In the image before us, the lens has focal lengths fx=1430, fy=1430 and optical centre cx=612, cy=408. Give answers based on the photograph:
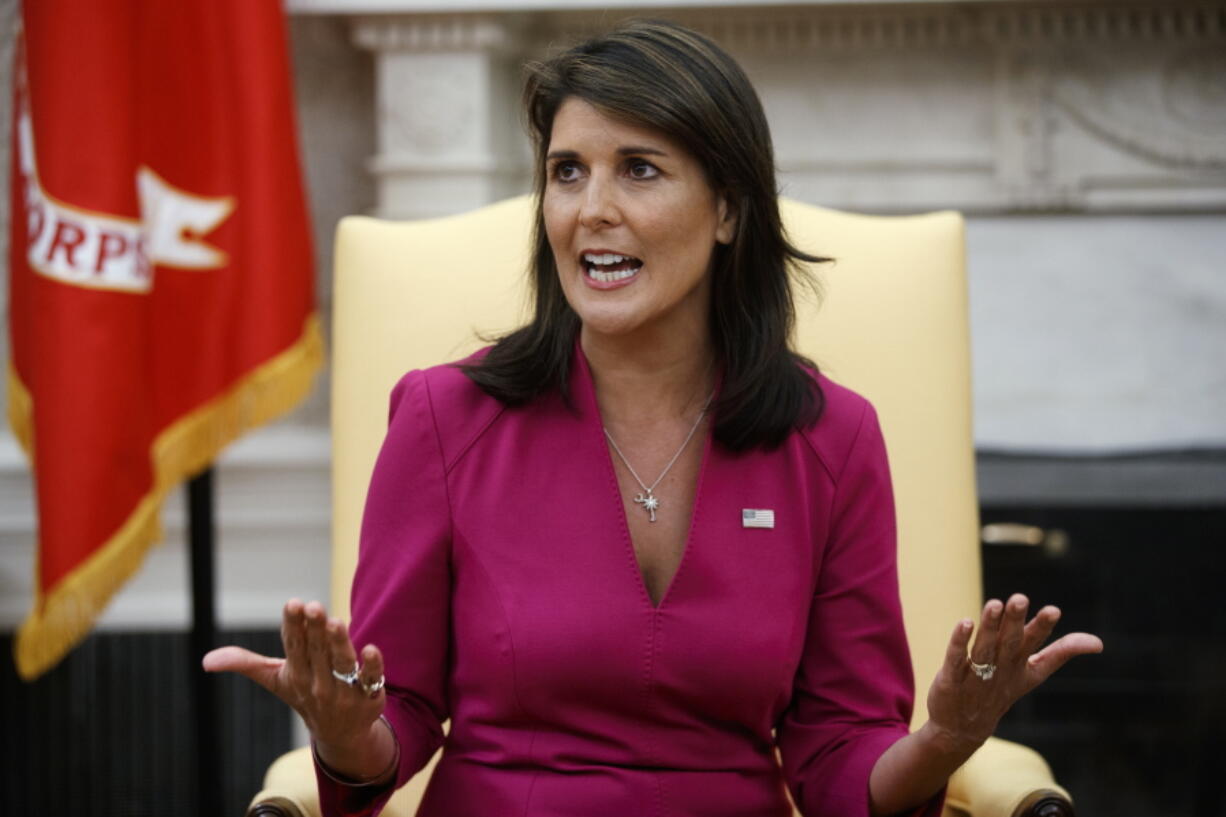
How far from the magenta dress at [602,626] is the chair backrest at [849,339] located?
0.32 metres

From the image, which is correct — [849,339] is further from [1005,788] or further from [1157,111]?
[1157,111]

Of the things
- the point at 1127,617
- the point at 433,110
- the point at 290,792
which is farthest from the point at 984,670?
the point at 433,110

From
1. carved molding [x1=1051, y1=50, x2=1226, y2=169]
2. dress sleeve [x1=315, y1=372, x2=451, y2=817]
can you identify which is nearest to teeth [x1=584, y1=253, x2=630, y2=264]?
dress sleeve [x1=315, y1=372, x2=451, y2=817]

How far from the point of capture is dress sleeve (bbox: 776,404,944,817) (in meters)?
1.49

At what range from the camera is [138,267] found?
246 centimetres

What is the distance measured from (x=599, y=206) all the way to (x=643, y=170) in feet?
0.21

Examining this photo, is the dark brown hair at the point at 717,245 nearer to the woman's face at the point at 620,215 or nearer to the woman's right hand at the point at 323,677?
the woman's face at the point at 620,215

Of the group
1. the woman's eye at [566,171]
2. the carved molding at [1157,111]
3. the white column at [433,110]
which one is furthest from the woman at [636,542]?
the carved molding at [1157,111]

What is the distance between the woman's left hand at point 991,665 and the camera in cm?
120

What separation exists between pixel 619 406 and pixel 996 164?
1.70 meters

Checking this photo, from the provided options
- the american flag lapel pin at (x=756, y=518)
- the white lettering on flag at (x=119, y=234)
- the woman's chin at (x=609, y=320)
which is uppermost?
the white lettering on flag at (x=119, y=234)

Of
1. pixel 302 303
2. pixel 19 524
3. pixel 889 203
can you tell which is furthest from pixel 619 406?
pixel 19 524

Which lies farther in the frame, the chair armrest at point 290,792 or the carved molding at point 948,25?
the carved molding at point 948,25

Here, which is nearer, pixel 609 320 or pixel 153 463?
pixel 609 320
